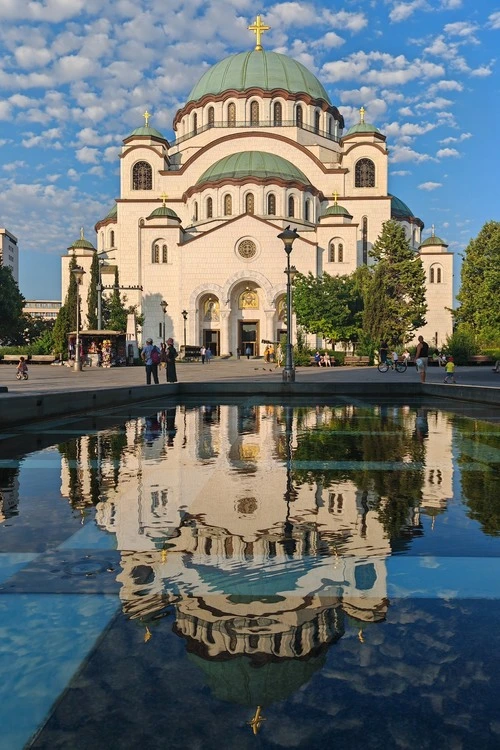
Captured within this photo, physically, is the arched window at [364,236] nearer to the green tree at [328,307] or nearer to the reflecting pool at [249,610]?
the green tree at [328,307]

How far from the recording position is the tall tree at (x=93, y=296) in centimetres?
5209

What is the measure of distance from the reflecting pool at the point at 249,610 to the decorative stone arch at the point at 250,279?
156 ft

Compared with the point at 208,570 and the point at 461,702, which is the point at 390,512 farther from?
the point at 461,702

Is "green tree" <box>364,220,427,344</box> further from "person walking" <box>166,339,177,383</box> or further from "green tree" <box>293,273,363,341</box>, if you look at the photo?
"person walking" <box>166,339,177,383</box>

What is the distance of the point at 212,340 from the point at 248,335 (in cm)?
Result: 311

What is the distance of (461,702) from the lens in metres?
1.50

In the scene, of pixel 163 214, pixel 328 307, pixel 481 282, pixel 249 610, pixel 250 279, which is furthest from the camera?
pixel 163 214

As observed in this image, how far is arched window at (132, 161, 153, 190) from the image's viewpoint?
58406mm

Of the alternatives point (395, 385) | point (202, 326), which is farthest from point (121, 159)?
point (395, 385)

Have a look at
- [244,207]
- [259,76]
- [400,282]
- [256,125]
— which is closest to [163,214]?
[244,207]

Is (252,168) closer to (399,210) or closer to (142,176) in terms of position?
(142,176)

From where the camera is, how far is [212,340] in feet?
177

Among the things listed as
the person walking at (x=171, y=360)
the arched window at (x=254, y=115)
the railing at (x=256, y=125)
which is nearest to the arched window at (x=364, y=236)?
the railing at (x=256, y=125)

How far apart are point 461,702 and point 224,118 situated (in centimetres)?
6073
